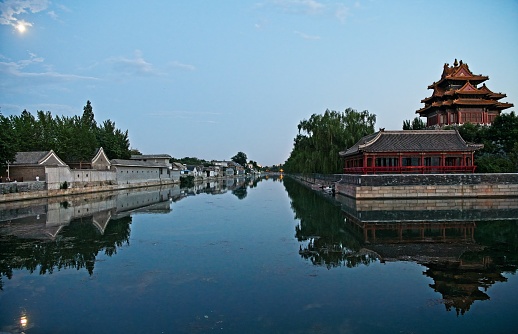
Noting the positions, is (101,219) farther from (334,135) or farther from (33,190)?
(334,135)

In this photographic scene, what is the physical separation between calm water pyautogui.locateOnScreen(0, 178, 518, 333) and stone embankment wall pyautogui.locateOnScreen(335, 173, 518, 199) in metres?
8.11

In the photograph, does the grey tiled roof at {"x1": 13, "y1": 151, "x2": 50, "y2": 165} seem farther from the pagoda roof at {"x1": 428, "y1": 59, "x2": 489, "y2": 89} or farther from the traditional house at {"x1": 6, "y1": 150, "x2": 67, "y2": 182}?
the pagoda roof at {"x1": 428, "y1": 59, "x2": 489, "y2": 89}

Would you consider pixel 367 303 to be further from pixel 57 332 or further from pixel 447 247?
pixel 447 247

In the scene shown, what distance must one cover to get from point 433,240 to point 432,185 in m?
14.0

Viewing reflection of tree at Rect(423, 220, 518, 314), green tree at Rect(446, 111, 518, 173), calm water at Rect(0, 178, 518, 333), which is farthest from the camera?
green tree at Rect(446, 111, 518, 173)

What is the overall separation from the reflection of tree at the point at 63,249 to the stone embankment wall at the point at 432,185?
16.5 meters

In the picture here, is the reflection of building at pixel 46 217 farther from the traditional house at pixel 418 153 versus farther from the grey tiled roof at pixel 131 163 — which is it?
the grey tiled roof at pixel 131 163

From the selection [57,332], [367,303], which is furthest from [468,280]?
[57,332]

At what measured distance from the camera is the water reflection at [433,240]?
8.82m

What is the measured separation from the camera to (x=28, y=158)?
104 ft

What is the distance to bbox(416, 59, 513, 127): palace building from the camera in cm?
3622

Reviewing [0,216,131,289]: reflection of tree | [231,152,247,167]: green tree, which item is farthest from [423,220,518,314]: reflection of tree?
[231,152,247,167]: green tree

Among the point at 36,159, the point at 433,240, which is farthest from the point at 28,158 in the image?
the point at 433,240

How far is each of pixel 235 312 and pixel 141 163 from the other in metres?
46.7
